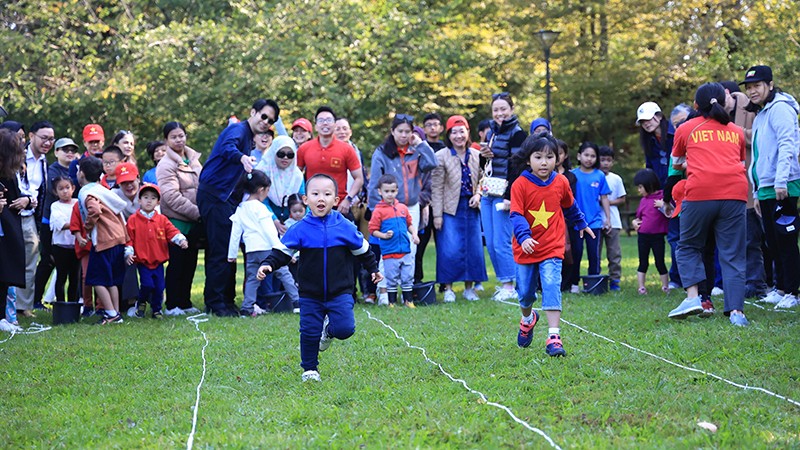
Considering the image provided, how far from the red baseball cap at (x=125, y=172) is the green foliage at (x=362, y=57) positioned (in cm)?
1410

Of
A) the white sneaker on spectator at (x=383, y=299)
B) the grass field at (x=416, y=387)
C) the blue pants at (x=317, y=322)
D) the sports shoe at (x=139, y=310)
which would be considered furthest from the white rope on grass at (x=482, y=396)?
the sports shoe at (x=139, y=310)

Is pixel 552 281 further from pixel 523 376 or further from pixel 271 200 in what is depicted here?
pixel 271 200

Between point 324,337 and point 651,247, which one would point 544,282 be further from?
point 651,247

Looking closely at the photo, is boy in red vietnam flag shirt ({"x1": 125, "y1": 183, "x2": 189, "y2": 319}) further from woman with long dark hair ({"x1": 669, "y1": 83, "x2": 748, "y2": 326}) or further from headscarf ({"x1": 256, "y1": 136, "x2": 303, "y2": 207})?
woman with long dark hair ({"x1": 669, "y1": 83, "x2": 748, "y2": 326})

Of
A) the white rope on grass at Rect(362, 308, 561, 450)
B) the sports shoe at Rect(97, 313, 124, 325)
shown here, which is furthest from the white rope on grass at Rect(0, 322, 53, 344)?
the white rope on grass at Rect(362, 308, 561, 450)

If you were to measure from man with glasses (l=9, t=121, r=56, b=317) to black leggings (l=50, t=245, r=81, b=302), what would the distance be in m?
0.25

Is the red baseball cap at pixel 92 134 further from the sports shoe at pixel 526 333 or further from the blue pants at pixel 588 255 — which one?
the sports shoe at pixel 526 333

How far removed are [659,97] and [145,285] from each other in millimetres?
22657

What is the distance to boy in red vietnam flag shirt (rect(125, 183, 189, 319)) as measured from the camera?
10.9m

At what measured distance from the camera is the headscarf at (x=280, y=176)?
11.7 m

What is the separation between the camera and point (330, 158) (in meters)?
11.6

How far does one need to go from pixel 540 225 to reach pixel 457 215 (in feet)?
15.2

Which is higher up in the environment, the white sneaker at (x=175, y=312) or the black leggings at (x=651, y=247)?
the black leggings at (x=651, y=247)

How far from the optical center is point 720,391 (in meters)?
5.75
